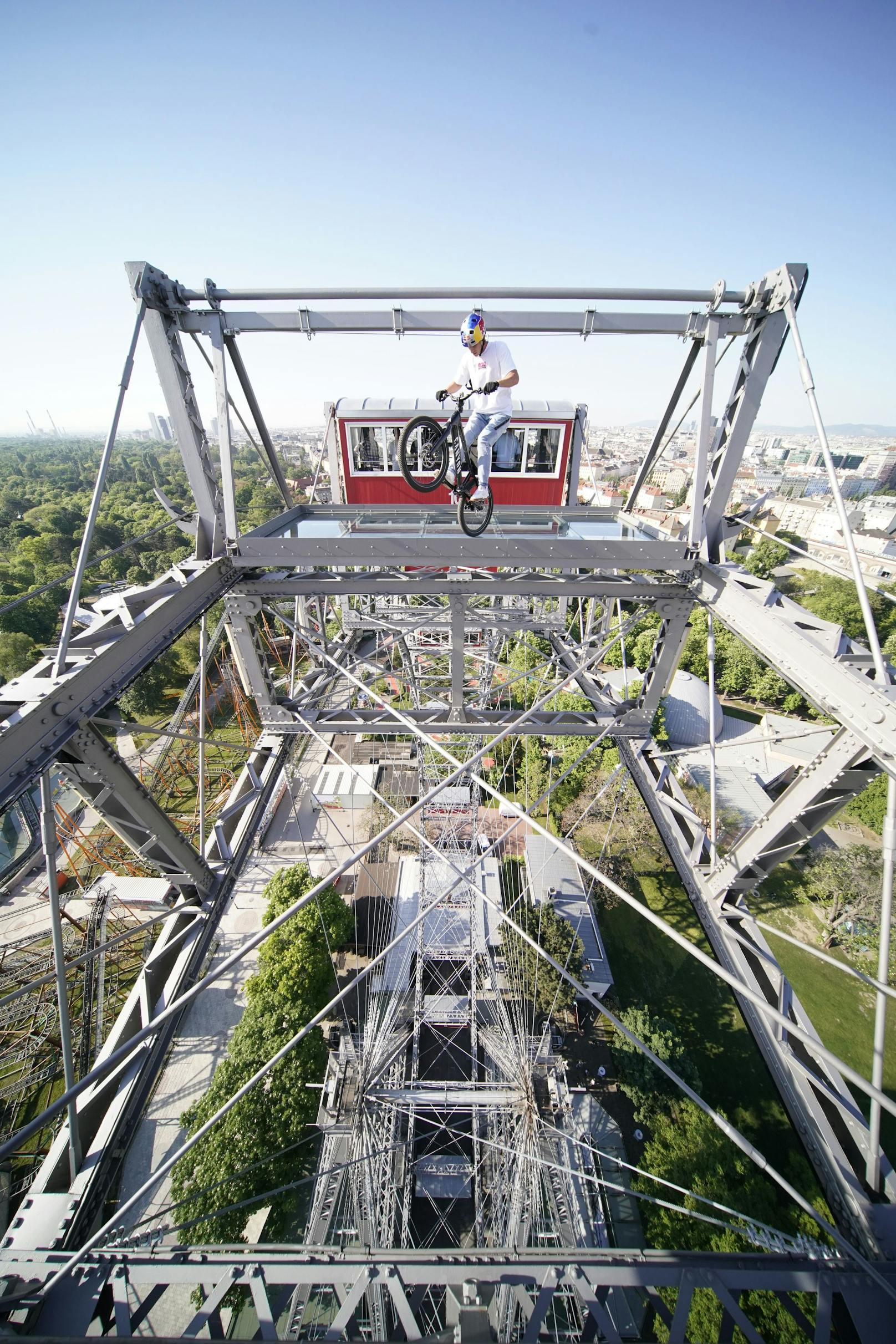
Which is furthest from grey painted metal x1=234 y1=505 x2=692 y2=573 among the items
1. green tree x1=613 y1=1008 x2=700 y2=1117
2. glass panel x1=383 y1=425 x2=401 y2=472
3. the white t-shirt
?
green tree x1=613 y1=1008 x2=700 y2=1117

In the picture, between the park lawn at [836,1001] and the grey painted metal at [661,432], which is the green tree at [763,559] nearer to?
the park lawn at [836,1001]

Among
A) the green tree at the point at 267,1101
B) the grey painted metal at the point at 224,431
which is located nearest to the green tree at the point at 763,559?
the green tree at the point at 267,1101

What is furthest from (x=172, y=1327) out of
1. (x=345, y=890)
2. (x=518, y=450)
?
(x=518, y=450)

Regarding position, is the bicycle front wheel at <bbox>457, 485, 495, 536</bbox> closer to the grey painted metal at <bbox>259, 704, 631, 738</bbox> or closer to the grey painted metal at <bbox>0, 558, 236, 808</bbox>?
the grey painted metal at <bbox>259, 704, 631, 738</bbox>

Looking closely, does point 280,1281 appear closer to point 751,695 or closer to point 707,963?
point 707,963

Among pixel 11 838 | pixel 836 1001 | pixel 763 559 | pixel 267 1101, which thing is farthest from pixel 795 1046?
pixel 763 559

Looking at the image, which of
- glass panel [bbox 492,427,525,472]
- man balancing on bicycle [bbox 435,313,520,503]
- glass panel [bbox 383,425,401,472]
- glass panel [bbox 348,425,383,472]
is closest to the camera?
man balancing on bicycle [bbox 435,313,520,503]
